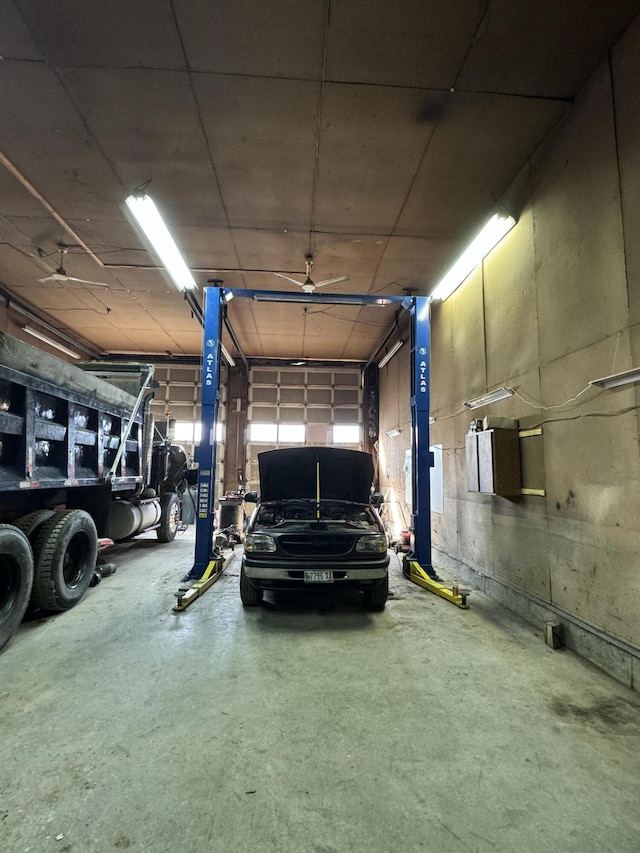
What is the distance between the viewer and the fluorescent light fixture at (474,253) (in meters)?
4.44

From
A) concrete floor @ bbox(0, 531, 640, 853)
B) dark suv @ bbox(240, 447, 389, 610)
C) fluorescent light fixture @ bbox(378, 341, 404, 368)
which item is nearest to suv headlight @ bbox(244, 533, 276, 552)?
dark suv @ bbox(240, 447, 389, 610)

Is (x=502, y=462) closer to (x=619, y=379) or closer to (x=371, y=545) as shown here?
(x=619, y=379)

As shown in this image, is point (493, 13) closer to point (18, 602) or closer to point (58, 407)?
point (58, 407)

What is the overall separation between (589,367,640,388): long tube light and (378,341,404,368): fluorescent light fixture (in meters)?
5.91

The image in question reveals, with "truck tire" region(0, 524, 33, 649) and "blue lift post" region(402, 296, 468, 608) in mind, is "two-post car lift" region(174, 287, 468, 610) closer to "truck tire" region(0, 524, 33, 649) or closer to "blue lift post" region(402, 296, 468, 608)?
"blue lift post" region(402, 296, 468, 608)

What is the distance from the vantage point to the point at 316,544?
3814 millimetres

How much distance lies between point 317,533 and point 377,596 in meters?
0.92

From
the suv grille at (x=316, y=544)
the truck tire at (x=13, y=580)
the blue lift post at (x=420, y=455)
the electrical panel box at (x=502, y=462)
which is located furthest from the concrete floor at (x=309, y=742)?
the blue lift post at (x=420, y=455)

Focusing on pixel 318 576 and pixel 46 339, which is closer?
pixel 318 576

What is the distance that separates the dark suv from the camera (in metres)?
3.73

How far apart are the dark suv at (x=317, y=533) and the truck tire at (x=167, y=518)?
3.54 m

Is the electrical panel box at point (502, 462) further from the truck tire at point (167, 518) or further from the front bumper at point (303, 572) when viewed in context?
the truck tire at point (167, 518)

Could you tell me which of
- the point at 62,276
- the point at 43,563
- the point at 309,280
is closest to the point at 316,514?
the point at 43,563

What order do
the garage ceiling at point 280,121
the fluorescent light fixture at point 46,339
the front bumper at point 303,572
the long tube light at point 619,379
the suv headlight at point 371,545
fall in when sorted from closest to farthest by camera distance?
1. the long tube light at point 619,379
2. the garage ceiling at point 280,121
3. the front bumper at point 303,572
4. the suv headlight at point 371,545
5. the fluorescent light fixture at point 46,339
